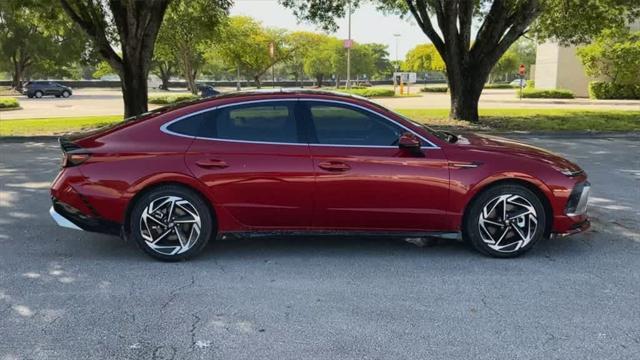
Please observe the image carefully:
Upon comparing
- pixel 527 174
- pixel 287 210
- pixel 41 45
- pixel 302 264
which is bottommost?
pixel 302 264

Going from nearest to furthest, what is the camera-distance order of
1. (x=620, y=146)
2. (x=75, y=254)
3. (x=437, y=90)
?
(x=75, y=254) → (x=620, y=146) → (x=437, y=90)

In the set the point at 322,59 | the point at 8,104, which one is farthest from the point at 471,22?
the point at 322,59

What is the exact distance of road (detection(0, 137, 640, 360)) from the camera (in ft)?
12.0

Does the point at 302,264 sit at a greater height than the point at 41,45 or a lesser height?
lesser

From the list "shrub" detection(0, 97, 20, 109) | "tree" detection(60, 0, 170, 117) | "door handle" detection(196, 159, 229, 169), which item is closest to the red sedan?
"door handle" detection(196, 159, 229, 169)

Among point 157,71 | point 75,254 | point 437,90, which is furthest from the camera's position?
point 157,71

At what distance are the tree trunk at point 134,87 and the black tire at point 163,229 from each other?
1272cm

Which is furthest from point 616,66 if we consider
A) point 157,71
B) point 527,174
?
A: point 157,71

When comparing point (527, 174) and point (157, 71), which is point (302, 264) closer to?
point (527, 174)

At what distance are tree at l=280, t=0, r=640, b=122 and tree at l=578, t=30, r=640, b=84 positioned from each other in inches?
807

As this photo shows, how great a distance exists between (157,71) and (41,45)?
2513 cm

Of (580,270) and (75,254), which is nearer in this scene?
(580,270)

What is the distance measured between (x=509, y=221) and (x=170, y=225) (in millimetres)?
2943

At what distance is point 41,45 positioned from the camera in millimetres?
59531
